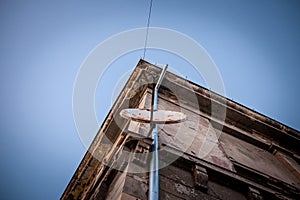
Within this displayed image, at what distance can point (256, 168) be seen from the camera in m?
5.33

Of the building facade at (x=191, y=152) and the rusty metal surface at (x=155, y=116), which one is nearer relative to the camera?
the building facade at (x=191, y=152)

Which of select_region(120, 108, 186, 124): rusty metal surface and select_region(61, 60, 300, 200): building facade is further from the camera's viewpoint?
select_region(120, 108, 186, 124): rusty metal surface

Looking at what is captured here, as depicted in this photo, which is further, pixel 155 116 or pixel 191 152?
pixel 191 152

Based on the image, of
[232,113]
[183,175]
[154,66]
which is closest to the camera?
[183,175]

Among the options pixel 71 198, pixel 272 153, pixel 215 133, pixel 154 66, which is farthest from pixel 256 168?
pixel 71 198

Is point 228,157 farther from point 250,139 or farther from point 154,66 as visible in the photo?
point 154,66

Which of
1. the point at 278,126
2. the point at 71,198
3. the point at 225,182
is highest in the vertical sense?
the point at 278,126

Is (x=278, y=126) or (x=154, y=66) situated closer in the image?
(x=154, y=66)

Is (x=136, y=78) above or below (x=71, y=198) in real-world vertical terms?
above

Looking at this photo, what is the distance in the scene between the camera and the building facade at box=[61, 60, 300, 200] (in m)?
3.41

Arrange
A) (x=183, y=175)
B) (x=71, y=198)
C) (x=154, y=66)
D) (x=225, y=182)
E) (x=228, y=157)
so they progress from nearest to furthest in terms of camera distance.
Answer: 1. (x=183, y=175)
2. (x=225, y=182)
3. (x=228, y=157)
4. (x=71, y=198)
5. (x=154, y=66)

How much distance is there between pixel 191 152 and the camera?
179 inches

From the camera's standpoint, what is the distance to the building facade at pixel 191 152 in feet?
11.2

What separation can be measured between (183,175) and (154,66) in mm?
3474
